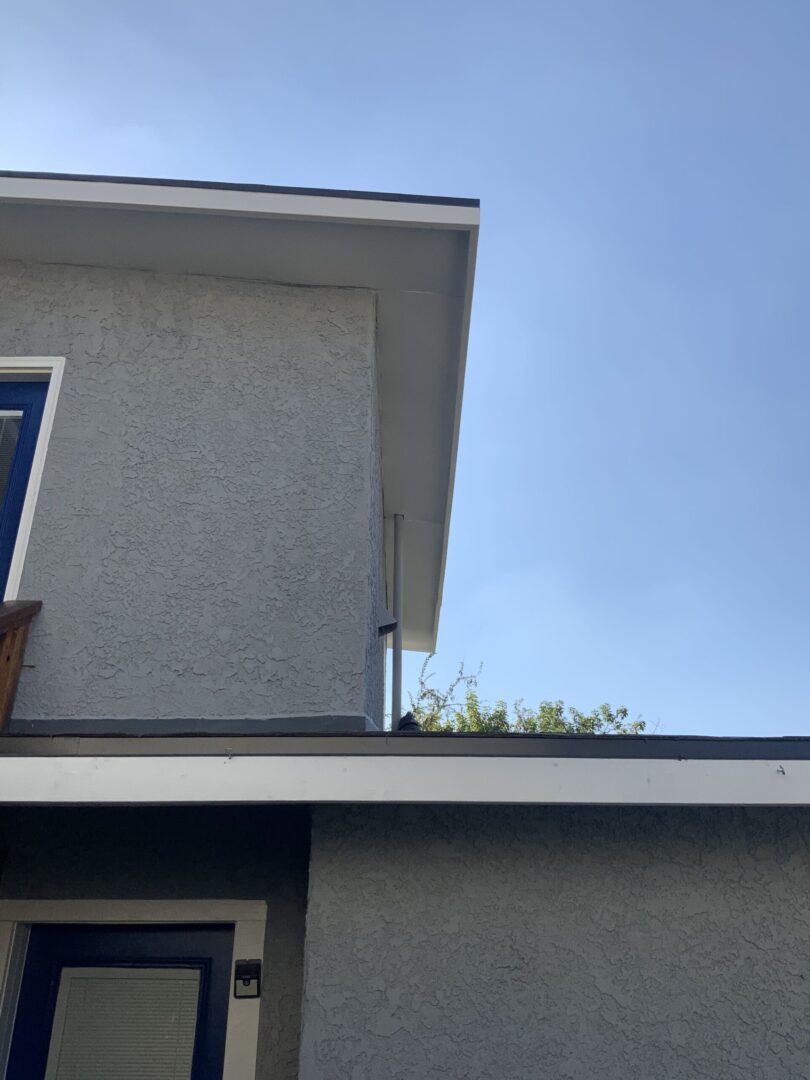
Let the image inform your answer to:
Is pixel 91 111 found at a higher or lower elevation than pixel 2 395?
higher

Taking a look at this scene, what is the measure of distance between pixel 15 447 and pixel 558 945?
12.7ft

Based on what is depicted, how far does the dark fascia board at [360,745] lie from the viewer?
12.0 feet

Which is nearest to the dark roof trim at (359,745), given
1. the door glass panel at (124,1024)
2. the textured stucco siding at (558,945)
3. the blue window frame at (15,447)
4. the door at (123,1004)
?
the textured stucco siding at (558,945)

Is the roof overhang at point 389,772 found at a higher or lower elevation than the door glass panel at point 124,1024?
higher

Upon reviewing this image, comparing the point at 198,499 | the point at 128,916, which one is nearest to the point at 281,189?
the point at 198,499

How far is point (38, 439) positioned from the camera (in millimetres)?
5309

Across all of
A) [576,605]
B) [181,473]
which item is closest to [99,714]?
[181,473]

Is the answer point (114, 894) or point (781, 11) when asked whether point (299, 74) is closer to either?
point (781, 11)

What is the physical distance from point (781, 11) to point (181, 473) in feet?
34.6

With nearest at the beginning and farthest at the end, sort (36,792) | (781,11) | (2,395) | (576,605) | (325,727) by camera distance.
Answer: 1. (36,792)
2. (325,727)
3. (2,395)
4. (781,11)
5. (576,605)

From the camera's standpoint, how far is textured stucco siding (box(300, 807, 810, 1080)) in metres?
3.61

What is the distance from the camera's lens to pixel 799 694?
18.0 m

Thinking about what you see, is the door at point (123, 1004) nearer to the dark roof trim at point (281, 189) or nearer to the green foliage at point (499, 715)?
the dark roof trim at point (281, 189)

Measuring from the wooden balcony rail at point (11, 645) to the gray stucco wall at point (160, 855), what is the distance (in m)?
0.61
